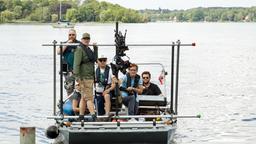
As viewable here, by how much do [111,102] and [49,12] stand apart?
185m

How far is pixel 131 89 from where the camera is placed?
1566 cm

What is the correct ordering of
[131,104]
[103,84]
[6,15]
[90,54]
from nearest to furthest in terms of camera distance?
[90,54] → [103,84] → [131,104] → [6,15]

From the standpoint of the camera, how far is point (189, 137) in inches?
798

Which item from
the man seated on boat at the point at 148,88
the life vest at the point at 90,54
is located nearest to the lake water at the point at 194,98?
the man seated on boat at the point at 148,88

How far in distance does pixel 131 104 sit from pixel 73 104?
131 cm

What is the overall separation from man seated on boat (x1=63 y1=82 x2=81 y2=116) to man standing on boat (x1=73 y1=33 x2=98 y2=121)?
45cm

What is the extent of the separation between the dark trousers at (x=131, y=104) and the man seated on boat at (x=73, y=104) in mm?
1084

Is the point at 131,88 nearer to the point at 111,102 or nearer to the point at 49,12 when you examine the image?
the point at 111,102

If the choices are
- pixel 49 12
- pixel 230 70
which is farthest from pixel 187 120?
pixel 49 12

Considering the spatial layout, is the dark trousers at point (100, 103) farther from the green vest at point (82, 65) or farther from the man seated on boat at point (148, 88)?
the man seated on boat at point (148, 88)

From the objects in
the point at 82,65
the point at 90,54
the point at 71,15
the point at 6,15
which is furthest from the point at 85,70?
the point at 6,15

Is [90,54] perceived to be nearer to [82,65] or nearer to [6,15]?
[82,65]

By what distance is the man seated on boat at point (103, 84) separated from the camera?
14789 millimetres

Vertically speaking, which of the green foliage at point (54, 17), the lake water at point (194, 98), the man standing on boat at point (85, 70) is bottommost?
the lake water at point (194, 98)
